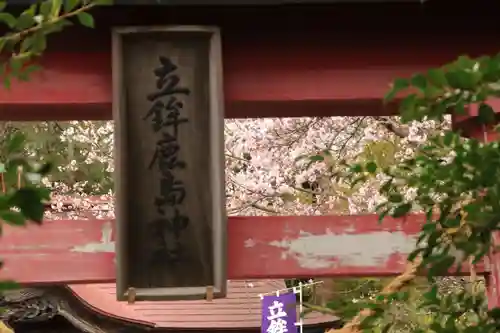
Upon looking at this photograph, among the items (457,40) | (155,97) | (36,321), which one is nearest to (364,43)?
(457,40)

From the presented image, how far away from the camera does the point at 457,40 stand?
3648 mm

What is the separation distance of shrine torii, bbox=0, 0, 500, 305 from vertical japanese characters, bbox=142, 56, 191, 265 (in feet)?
1.00

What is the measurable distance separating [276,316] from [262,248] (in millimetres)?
5202

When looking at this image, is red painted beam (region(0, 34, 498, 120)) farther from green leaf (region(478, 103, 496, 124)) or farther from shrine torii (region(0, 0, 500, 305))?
green leaf (region(478, 103, 496, 124))

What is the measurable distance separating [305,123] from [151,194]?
16.1 feet

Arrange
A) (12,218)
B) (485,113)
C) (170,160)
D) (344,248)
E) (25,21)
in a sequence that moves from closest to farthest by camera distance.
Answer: (12,218) < (25,21) < (485,113) < (170,160) < (344,248)

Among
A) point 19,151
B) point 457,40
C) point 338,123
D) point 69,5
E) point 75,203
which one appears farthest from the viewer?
point 75,203

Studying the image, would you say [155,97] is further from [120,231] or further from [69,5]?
[69,5]

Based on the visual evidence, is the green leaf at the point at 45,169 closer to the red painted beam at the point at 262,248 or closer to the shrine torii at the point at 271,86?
the shrine torii at the point at 271,86

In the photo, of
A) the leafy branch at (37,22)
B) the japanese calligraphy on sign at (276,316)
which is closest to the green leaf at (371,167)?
the leafy branch at (37,22)

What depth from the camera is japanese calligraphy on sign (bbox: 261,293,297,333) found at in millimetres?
8703

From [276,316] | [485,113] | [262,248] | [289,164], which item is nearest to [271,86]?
[262,248]

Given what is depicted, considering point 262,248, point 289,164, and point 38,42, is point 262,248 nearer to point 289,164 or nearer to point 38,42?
point 38,42

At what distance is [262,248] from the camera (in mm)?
3697
